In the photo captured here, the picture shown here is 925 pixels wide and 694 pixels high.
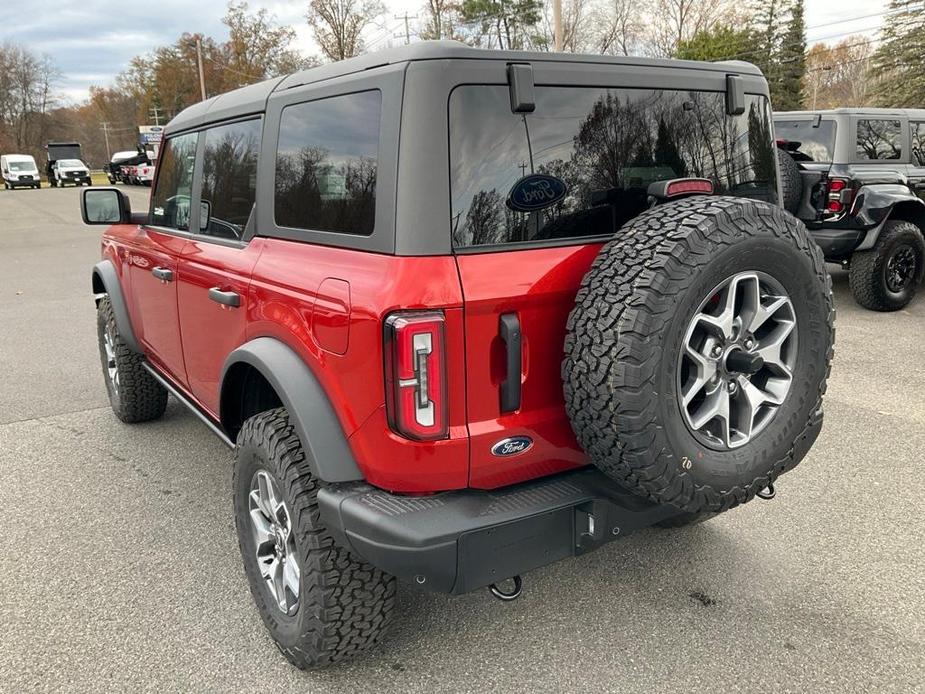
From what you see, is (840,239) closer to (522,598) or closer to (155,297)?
(522,598)

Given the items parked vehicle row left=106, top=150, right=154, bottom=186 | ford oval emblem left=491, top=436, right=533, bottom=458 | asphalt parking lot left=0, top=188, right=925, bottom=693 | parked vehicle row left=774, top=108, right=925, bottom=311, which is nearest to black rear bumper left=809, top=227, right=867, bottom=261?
parked vehicle row left=774, top=108, right=925, bottom=311

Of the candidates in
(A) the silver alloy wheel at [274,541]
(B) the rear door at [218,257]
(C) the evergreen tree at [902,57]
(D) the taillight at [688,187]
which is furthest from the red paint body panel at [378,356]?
(C) the evergreen tree at [902,57]

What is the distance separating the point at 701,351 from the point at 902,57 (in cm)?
4215

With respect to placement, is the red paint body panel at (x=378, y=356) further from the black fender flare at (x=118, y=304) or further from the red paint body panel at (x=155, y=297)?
the black fender flare at (x=118, y=304)

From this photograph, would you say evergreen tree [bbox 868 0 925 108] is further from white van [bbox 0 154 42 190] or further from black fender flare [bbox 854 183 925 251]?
white van [bbox 0 154 42 190]

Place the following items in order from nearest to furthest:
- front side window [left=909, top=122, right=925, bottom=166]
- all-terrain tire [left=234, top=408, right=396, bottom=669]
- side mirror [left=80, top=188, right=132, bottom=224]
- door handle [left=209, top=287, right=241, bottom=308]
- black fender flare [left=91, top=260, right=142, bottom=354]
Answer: all-terrain tire [left=234, top=408, right=396, bottom=669] → door handle [left=209, top=287, right=241, bottom=308] → side mirror [left=80, top=188, right=132, bottom=224] → black fender flare [left=91, top=260, right=142, bottom=354] → front side window [left=909, top=122, right=925, bottom=166]

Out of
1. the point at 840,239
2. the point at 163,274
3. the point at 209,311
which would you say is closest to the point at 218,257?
the point at 209,311

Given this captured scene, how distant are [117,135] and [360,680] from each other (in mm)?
103313

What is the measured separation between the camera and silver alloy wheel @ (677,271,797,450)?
83.4 inches

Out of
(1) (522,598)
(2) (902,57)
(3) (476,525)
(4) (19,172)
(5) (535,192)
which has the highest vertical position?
(2) (902,57)

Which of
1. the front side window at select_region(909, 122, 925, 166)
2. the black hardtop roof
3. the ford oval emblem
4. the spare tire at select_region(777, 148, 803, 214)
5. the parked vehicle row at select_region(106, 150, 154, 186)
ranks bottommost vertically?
the ford oval emblem

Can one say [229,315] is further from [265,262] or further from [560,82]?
[560,82]

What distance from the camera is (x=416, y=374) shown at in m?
1.97

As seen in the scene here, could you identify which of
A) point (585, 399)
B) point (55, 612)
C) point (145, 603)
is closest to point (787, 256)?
point (585, 399)
